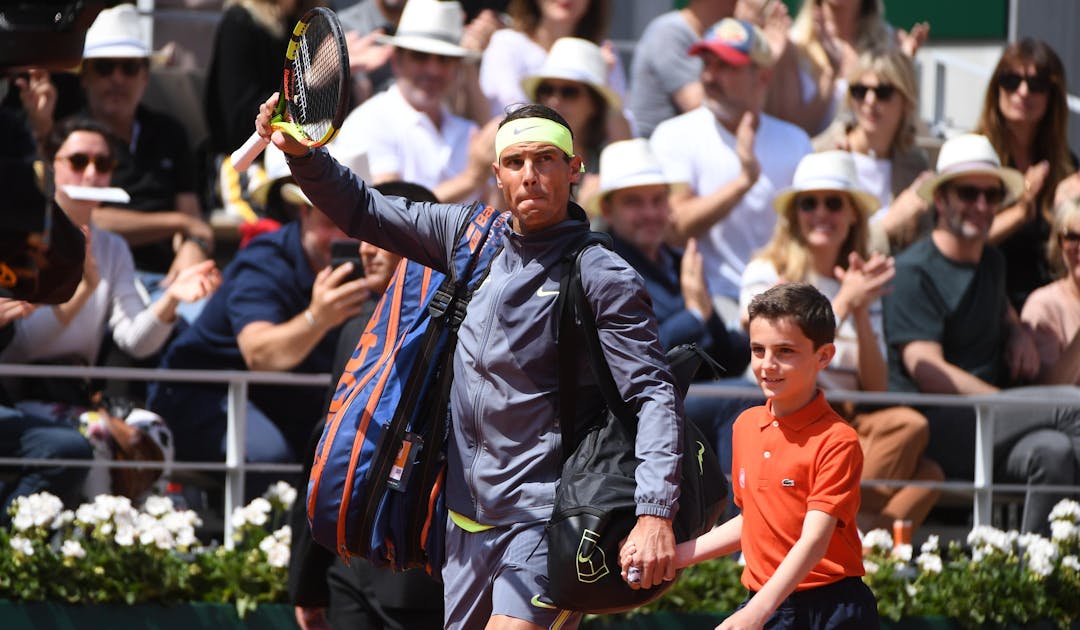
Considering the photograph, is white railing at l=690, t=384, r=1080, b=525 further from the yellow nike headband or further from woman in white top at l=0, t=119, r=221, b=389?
the yellow nike headband

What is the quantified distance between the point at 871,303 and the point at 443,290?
139 inches

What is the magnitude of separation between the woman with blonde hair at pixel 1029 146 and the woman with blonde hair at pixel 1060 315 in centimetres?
35

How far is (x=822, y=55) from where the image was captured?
1004 cm

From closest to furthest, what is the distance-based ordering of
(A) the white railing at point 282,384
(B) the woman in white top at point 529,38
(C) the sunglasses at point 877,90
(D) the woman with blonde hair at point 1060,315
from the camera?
1. (A) the white railing at point 282,384
2. (D) the woman with blonde hair at point 1060,315
3. (C) the sunglasses at point 877,90
4. (B) the woman in white top at point 529,38

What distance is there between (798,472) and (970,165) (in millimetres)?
4358

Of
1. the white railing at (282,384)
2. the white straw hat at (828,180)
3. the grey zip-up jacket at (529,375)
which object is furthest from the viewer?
the white straw hat at (828,180)

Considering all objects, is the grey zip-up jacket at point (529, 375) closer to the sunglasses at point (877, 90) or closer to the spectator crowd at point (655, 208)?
the spectator crowd at point (655, 208)

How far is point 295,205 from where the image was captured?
8273mm

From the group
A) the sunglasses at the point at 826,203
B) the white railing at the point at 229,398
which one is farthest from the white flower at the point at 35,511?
the sunglasses at the point at 826,203

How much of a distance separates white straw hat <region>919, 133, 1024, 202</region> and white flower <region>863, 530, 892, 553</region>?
212cm

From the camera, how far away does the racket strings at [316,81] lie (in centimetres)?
452

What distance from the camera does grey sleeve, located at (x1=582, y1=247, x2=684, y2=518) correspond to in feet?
14.3

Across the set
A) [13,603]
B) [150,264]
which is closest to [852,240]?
[150,264]

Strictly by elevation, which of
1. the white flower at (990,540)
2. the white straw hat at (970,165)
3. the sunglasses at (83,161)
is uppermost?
the sunglasses at (83,161)
